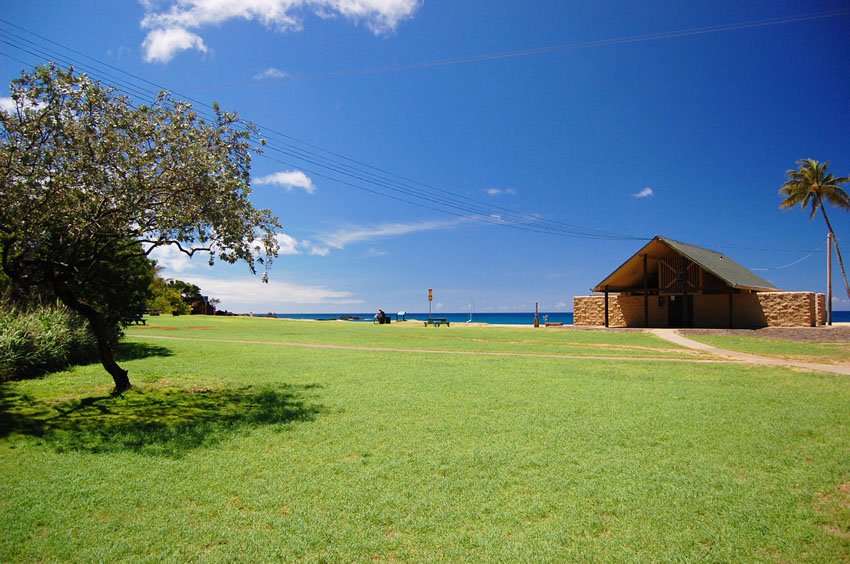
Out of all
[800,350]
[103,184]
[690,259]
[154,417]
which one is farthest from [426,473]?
[690,259]

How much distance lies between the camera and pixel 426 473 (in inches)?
194

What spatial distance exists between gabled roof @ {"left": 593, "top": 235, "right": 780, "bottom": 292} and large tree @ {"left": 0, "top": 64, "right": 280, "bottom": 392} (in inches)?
1236

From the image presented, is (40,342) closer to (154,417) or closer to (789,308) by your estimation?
(154,417)

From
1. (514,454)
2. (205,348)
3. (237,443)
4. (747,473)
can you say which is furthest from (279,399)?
(205,348)

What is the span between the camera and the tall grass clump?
11.3m

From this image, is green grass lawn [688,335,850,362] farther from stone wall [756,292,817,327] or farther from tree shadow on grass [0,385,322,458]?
tree shadow on grass [0,385,322,458]

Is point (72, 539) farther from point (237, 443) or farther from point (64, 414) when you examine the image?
point (64, 414)

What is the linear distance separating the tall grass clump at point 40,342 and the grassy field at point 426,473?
2.61 metres

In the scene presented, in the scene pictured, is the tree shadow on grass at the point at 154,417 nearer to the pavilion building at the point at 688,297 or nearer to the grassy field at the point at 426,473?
the grassy field at the point at 426,473

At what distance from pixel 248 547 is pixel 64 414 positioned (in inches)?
245

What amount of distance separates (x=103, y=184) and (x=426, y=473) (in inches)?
285

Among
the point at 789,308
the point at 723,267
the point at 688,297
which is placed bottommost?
the point at 789,308

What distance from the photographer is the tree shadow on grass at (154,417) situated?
20.0ft

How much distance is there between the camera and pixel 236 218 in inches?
341
